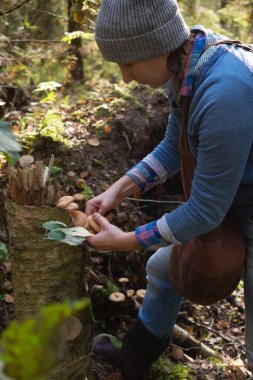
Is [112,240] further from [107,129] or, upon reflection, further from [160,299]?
[107,129]

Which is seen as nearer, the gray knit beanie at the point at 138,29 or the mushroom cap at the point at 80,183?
the gray knit beanie at the point at 138,29

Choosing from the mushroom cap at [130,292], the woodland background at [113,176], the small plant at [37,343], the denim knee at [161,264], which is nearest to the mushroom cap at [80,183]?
the woodland background at [113,176]

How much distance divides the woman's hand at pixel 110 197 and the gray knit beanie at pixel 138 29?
791 millimetres

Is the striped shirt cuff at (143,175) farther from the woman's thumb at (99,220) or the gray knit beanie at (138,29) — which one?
the gray knit beanie at (138,29)

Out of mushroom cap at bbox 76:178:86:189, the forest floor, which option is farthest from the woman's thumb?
mushroom cap at bbox 76:178:86:189

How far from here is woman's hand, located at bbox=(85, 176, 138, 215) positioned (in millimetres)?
2400

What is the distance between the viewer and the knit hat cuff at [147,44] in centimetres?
181

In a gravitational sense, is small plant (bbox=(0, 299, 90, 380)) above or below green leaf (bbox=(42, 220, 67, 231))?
above

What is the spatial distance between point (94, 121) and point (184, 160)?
1.92 metres

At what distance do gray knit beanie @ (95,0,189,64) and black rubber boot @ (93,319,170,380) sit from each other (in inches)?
61.8

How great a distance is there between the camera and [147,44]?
1821 millimetres

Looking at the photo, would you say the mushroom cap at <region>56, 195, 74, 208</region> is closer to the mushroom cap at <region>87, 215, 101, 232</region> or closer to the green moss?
the mushroom cap at <region>87, 215, 101, 232</region>

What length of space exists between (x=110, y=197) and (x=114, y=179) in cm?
114

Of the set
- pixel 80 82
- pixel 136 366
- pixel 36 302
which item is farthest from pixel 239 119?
pixel 80 82
